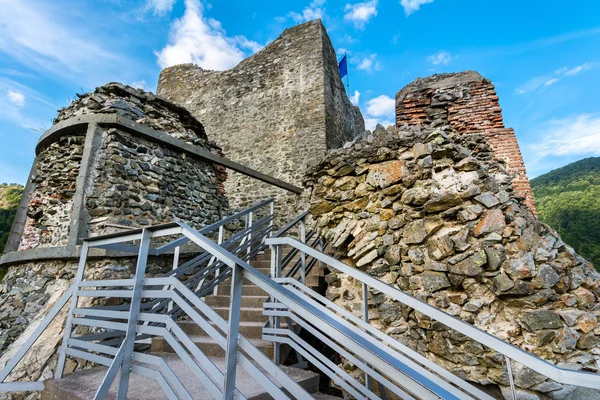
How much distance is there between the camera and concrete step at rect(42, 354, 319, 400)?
1896 mm

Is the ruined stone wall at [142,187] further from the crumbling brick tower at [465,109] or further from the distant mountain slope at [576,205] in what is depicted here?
the distant mountain slope at [576,205]

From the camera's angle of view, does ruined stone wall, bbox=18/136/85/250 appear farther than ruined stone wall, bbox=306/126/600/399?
Yes

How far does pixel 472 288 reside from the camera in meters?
2.44

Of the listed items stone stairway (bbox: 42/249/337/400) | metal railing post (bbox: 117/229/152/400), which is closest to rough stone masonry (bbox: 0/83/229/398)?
stone stairway (bbox: 42/249/337/400)

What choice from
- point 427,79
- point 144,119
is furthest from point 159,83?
point 427,79

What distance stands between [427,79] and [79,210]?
212 inches

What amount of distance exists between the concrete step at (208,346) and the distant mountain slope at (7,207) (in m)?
9.86

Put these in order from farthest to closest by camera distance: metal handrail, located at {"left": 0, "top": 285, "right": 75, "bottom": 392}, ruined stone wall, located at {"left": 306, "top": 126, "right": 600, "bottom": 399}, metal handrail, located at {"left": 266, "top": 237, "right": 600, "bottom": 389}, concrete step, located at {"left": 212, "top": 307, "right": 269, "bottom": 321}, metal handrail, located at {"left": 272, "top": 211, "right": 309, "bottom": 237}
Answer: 1. concrete step, located at {"left": 212, "top": 307, "right": 269, "bottom": 321}
2. metal handrail, located at {"left": 272, "top": 211, "right": 309, "bottom": 237}
3. metal handrail, located at {"left": 0, "top": 285, "right": 75, "bottom": 392}
4. ruined stone wall, located at {"left": 306, "top": 126, "right": 600, "bottom": 399}
5. metal handrail, located at {"left": 266, "top": 237, "right": 600, "bottom": 389}

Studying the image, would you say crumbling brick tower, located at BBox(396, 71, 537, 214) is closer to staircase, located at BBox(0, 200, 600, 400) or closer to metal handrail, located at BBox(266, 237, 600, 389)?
staircase, located at BBox(0, 200, 600, 400)

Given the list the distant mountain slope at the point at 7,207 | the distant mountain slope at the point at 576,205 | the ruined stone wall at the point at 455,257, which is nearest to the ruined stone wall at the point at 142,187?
the ruined stone wall at the point at 455,257

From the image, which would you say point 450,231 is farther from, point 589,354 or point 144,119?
point 144,119

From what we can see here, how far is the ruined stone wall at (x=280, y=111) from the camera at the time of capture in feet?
31.5

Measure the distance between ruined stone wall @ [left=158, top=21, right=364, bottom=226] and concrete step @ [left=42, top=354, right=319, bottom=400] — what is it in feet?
22.4

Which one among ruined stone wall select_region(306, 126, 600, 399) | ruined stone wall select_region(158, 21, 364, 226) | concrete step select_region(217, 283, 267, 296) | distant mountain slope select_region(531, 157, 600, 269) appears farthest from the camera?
distant mountain slope select_region(531, 157, 600, 269)
